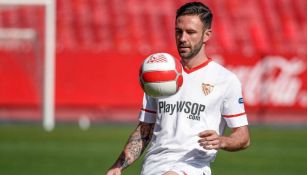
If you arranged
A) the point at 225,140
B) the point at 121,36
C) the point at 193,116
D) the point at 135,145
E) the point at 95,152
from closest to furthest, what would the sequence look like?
the point at 225,140
the point at 193,116
the point at 135,145
the point at 95,152
the point at 121,36

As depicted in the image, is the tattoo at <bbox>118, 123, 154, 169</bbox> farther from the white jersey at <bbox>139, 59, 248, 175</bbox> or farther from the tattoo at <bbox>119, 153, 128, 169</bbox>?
the white jersey at <bbox>139, 59, 248, 175</bbox>

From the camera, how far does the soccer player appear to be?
23.1 ft

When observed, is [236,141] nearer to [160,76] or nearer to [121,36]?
[160,76]

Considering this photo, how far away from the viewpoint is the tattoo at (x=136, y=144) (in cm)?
733

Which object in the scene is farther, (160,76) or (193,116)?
(193,116)

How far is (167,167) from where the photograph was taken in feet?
23.2

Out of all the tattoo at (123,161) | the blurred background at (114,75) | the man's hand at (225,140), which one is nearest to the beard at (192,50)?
the man's hand at (225,140)

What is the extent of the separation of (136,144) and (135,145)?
0.04ft

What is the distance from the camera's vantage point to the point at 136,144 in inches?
294

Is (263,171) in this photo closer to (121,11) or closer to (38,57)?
(38,57)

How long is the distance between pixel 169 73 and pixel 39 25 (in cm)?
1953

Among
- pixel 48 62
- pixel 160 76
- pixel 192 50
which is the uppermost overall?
pixel 192 50

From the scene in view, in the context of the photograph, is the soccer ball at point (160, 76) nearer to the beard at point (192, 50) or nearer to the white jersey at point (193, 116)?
the beard at point (192, 50)

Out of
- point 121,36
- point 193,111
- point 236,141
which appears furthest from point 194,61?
point 121,36
